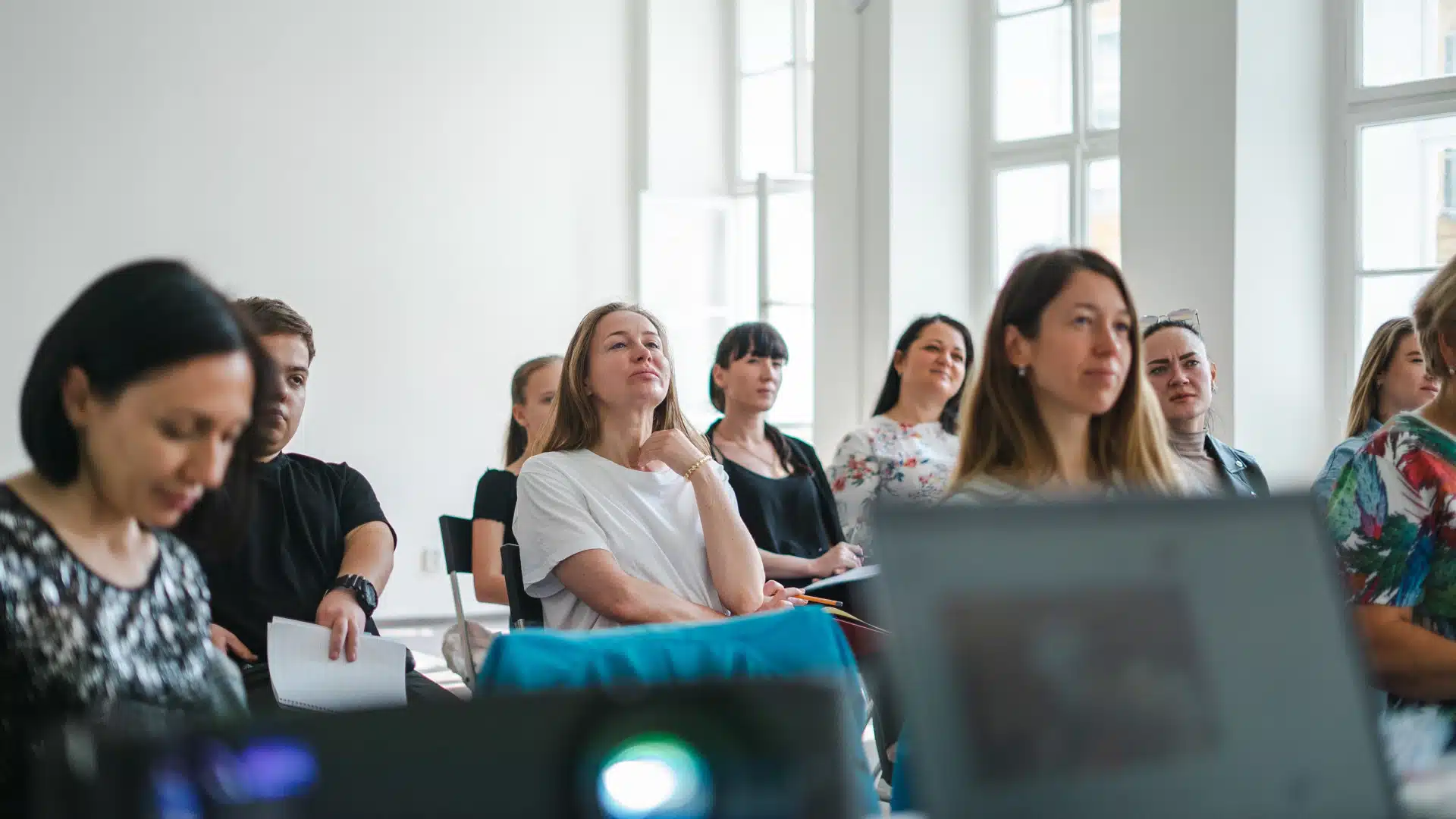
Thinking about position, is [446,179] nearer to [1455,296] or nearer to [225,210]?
[225,210]

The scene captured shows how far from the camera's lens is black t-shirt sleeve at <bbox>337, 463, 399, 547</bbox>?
2686 mm

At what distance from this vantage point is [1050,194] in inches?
261

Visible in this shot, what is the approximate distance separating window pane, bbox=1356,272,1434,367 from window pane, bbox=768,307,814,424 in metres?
3.05

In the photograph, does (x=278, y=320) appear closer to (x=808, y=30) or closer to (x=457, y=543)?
(x=457, y=543)

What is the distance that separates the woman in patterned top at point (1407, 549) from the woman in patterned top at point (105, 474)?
1.46 meters

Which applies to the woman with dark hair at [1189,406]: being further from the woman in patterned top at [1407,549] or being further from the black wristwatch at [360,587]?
the black wristwatch at [360,587]

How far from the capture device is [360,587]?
8.38 ft

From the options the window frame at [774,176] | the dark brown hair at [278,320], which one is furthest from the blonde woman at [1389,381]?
the window frame at [774,176]

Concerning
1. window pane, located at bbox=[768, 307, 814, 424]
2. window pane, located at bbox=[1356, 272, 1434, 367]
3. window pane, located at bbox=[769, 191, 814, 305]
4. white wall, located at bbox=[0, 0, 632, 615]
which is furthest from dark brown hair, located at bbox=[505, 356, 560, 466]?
window pane, located at bbox=[769, 191, 814, 305]

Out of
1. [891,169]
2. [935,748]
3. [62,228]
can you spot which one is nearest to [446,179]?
[62,228]

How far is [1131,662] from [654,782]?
12.5 inches

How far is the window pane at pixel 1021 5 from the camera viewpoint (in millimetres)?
6566

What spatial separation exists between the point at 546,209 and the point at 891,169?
2.38 meters

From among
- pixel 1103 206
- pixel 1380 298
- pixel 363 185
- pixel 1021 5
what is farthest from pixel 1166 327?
pixel 363 185
